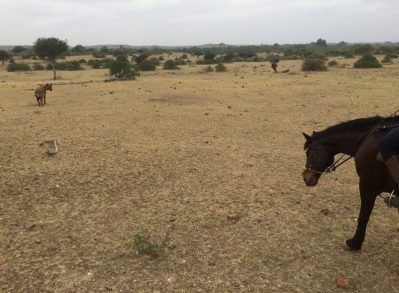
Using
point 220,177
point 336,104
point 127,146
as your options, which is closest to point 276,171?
point 220,177

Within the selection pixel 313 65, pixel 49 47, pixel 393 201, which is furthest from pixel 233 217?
pixel 49 47

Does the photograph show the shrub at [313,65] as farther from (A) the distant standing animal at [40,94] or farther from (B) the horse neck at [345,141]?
(B) the horse neck at [345,141]

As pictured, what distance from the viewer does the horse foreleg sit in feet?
16.0

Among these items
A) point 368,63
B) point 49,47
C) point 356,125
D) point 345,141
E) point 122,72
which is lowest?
point 345,141

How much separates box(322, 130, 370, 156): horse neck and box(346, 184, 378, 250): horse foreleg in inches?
18.5

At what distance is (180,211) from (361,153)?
2940 millimetres

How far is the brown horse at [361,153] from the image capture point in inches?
183

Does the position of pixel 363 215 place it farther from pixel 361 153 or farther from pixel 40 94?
pixel 40 94

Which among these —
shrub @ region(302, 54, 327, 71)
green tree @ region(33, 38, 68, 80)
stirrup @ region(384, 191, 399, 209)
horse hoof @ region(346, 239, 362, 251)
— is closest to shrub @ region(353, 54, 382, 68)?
shrub @ region(302, 54, 327, 71)

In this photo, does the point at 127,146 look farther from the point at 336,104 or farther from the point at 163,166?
the point at 336,104

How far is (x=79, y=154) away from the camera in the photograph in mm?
9602

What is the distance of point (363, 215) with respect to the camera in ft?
16.6

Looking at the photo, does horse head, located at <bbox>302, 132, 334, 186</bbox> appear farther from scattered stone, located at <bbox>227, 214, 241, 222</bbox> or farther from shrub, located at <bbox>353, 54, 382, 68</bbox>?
shrub, located at <bbox>353, 54, 382, 68</bbox>

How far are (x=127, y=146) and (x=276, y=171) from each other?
3848mm
